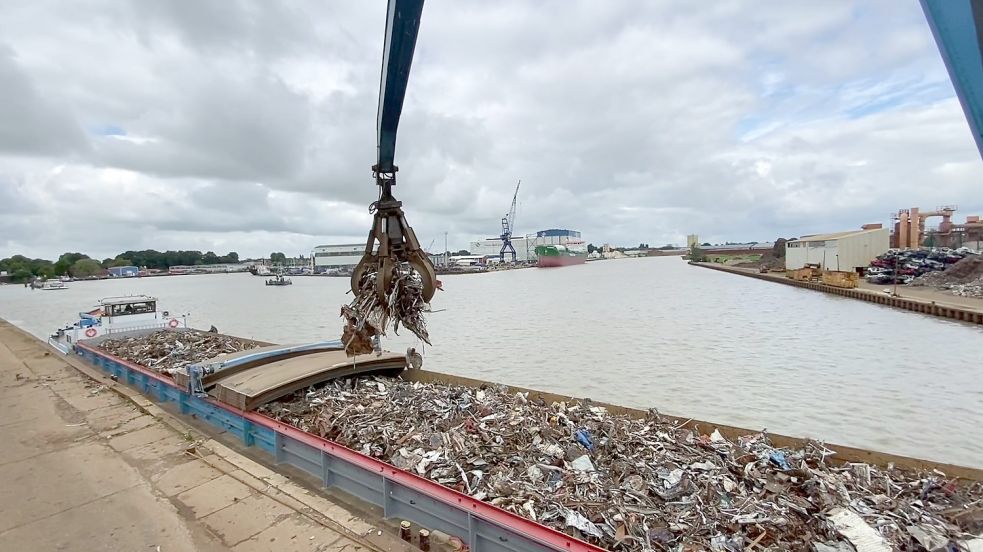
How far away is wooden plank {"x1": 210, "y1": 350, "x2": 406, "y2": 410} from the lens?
6949 mm

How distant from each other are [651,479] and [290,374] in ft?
18.5

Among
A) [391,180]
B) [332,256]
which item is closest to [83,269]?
[332,256]

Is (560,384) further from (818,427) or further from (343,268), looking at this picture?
(343,268)

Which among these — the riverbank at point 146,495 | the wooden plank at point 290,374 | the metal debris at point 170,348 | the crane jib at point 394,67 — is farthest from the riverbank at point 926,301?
the metal debris at point 170,348

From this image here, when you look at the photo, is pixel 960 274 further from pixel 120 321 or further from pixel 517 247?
pixel 517 247

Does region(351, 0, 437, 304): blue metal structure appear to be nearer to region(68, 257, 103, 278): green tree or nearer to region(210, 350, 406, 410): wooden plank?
region(210, 350, 406, 410): wooden plank

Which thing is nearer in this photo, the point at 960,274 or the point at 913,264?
the point at 960,274

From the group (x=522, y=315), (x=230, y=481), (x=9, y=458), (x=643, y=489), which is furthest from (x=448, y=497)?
(x=522, y=315)

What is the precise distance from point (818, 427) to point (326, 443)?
9815 millimetres

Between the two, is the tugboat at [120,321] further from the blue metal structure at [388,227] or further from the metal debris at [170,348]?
the blue metal structure at [388,227]

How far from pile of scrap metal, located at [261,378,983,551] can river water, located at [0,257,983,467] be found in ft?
17.2

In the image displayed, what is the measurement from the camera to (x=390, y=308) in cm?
547

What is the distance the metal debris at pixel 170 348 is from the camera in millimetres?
11430

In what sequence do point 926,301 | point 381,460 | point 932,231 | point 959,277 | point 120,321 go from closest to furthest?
point 381,460
point 120,321
point 926,301
point 959,277
point 932,231
